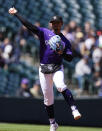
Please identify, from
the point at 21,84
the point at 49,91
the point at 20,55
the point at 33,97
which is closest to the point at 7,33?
the point at 20,55

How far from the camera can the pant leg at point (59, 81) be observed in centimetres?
759

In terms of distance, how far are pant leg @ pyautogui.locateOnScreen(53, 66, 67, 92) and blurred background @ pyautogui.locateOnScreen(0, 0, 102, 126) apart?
4154mm

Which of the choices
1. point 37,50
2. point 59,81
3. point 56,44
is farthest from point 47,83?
point 37,50

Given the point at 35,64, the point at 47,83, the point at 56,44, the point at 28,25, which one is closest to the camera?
the point at 56,44

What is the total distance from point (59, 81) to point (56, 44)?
0.60m

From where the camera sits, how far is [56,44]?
756cm

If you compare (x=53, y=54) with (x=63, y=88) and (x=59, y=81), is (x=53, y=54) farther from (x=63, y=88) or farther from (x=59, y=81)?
(x=63, y=88)

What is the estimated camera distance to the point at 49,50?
25.8 feet

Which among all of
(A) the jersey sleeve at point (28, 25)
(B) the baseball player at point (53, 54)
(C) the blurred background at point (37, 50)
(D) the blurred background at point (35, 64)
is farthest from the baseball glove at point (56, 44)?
(C) the blurred background at point (37, 50)

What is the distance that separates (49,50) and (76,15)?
342 inches

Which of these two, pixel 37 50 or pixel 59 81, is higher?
pixel 59 81

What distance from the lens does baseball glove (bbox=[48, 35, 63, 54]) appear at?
24.8ft

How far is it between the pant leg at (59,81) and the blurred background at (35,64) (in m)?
4.15

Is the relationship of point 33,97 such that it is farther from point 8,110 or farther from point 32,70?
point 32,70
